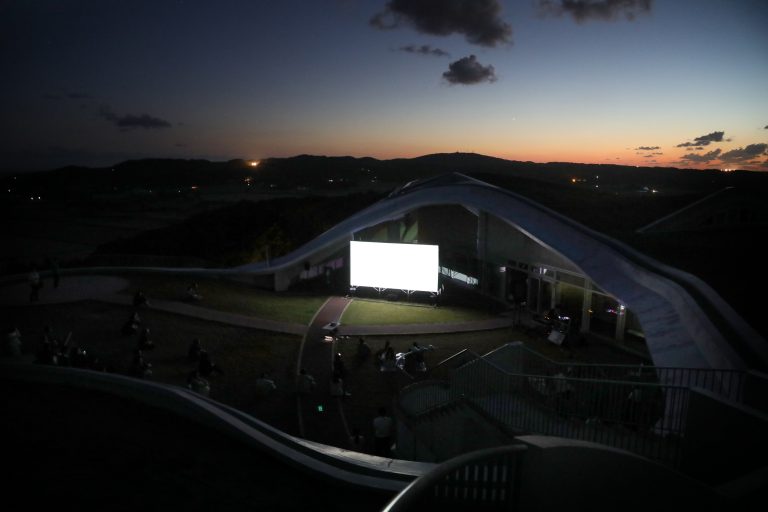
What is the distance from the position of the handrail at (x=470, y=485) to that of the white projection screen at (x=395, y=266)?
18.7 metres

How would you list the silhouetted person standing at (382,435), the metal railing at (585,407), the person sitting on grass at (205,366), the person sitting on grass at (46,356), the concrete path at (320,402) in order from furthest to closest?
1. the person sitting on grass at (205,366)
2. the person sitting on grass at (46,356)
3. the concrete path at (320,402)
4. the silhouetted person standing at (382,435)
5. the metal railing at (585,407)

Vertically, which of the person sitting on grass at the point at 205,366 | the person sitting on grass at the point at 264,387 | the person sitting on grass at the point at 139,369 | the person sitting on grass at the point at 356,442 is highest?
the person sitting on grass at the point at 139,369

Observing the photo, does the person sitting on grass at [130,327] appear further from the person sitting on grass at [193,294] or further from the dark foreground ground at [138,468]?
→ the dark foreground ground at [138,468]

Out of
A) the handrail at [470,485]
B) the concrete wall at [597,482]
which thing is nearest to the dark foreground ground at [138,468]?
the handrail at [470,485]

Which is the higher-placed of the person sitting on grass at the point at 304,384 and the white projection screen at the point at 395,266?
the white projection screen at the point at 395,266

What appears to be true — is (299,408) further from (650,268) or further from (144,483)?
(650,268)

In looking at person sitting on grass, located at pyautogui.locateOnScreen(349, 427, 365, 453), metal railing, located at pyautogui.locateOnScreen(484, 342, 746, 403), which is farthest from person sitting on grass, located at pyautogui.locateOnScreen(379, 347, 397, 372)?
metal railing, located at pyautogui.locateOnScreen(484, 342, 746, 403)

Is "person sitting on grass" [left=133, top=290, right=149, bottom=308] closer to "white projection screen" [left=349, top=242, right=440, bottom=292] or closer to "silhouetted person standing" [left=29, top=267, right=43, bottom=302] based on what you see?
"silhouetted person standing" [left=29, top=267, right=43, bottom=302]

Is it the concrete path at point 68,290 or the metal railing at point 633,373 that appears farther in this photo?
the concrete path at point 68,290

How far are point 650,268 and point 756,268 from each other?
3.33m

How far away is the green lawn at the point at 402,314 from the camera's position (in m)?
20.6

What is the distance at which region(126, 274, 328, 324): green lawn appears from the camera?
69.8 feet

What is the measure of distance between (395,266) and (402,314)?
9.51ft

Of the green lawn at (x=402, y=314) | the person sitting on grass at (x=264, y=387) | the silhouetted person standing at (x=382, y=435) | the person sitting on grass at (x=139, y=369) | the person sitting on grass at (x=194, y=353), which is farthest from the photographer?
the green lawn at (x=402, y=314)
